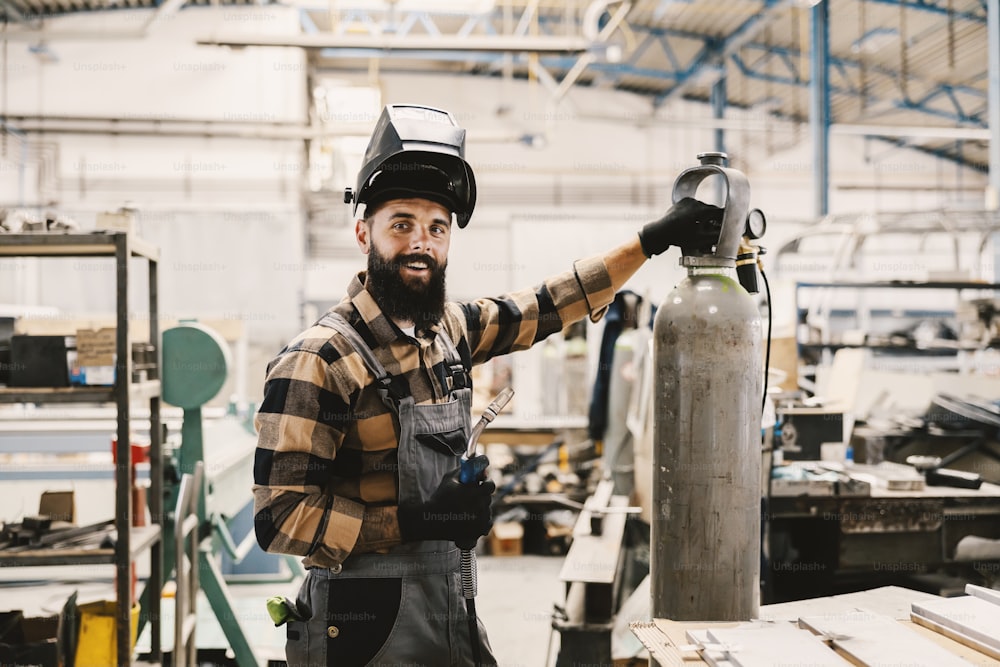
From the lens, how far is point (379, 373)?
1562 millimetres

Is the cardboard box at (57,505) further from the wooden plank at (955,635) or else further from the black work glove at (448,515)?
the wooden plank at (955,635)

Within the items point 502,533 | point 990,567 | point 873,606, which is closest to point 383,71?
point 502,533

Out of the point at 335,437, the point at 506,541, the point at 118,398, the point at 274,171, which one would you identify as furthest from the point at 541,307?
the point at 274,171

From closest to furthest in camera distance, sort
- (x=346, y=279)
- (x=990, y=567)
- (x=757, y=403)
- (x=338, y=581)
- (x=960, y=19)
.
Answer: (x=338, y=581) < (x=757, y=403) < (x=990, y=567) < (x=960, y=19) < (x=346, y=279)

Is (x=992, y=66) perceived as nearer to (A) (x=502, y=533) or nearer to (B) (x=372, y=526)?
(A) (x=502, y=533)

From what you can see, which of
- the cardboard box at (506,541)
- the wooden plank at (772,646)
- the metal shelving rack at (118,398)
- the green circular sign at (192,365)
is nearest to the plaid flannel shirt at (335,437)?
the wooden plank at (772,646)

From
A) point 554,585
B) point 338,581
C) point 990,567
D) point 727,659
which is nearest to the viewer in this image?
point 727,659

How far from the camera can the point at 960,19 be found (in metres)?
7.81

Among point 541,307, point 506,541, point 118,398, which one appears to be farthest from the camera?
point 506,541

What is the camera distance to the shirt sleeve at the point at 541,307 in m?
1.93

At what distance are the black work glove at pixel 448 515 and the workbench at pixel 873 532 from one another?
1.85 m

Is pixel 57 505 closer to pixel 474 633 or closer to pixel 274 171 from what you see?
pixel 474 633

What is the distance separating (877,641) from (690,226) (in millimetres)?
888

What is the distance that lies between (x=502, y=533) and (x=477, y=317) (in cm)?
396
